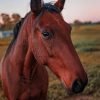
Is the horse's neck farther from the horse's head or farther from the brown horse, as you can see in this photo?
the horse's head

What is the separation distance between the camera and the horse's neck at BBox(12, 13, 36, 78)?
183 centimetres

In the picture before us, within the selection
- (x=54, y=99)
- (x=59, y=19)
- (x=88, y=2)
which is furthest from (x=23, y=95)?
(x=88, y=2)

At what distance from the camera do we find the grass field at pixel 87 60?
3314mm

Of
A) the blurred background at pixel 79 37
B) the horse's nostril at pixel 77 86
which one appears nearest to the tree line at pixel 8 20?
the blurred background at pixel 79 37

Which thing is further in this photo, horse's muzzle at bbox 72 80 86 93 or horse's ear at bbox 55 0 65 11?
horse's ear at bbox 55 0 65 11

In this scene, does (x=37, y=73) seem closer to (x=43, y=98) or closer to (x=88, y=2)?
(x=43, y=98)

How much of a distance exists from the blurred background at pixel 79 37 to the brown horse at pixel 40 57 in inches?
48.8

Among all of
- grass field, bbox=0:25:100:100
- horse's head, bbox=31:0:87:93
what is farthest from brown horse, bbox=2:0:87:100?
grass field, bbox=0:25:100:100

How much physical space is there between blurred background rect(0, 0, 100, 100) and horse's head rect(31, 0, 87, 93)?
1.60m

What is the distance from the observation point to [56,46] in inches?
62.4

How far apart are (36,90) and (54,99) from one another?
1.39 meters

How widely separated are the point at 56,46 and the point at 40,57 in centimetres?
14

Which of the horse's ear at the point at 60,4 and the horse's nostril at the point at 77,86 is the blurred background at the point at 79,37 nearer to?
the horse's ear at the point at 60,4

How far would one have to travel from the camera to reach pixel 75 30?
3.38m
